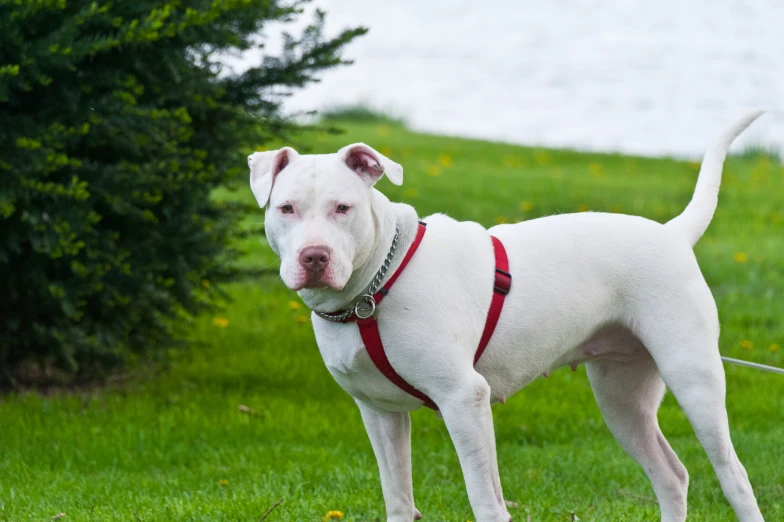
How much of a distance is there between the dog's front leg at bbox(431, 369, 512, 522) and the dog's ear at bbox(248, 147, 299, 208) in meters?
0.94

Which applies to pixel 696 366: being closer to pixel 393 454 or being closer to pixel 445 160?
pixel 393 454

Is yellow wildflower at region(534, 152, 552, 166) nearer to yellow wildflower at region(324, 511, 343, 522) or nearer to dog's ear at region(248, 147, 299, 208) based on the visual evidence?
yellow wildflower at region(324, 511, 343, 522)

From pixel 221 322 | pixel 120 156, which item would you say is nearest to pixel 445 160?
pixel 221 322

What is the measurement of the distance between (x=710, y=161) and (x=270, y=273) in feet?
14.5

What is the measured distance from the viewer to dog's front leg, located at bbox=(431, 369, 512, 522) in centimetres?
357

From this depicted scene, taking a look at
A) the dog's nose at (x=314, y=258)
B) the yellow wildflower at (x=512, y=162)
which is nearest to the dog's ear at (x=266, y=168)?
the dog's nose at (x=314, y=258)

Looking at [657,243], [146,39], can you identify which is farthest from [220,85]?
[657,243]

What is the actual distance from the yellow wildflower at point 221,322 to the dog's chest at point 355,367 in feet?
14.3

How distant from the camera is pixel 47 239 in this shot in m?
5.75

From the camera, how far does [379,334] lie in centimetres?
363

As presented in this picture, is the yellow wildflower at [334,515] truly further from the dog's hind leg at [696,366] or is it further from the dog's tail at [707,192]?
the dog's tail at [707,192]

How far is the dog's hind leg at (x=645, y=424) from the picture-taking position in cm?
436

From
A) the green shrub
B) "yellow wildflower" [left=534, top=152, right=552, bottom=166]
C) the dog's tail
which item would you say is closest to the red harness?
the dog's tail

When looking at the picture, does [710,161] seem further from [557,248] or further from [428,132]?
[428,132]
